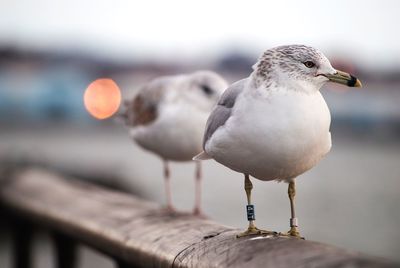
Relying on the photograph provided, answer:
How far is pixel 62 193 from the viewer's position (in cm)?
522

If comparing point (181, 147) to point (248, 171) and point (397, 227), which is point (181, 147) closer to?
point (248, 171)

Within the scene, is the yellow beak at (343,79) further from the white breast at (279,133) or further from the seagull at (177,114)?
the seagull at (177,114)

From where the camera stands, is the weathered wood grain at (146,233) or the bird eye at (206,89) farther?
the bird eye at (206,89)

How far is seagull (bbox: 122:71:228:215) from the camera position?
15.9 feet

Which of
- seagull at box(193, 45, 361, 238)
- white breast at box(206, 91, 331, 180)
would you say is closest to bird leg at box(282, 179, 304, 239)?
seagull at box(193, 45, 361, 238)

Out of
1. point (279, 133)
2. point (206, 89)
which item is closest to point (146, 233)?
point (279, 133)

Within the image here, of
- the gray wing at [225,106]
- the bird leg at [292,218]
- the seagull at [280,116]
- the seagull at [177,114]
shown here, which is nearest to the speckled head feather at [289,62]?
the seagull at [280,116]

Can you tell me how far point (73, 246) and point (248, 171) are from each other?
2265 millimetres

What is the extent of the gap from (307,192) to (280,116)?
179 ft

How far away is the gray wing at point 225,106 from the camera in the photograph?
316 centimetres

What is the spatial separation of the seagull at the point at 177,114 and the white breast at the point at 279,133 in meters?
1.67

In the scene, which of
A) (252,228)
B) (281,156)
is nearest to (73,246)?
(252,228)

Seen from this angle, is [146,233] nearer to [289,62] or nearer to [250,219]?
[250,219]

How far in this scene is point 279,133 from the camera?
9.34 feet
